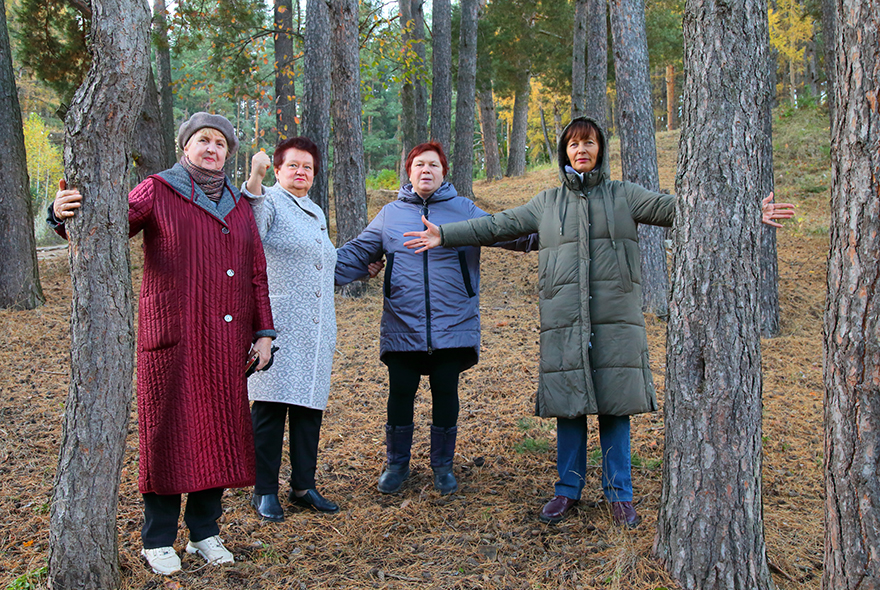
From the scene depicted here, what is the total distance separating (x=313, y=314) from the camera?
11.6 ft

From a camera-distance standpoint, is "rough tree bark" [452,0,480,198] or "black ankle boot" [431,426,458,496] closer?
"black ankle boot" [431,426,458,496]

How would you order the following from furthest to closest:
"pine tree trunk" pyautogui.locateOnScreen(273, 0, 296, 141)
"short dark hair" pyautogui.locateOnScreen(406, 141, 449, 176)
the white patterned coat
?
1. "pine tree trunk" pyautogui.locateOnScreen(273, 0, 296, 141)
2. "short dark hair" pyautogui.locateOnScreen(406, 141, 449, 176)
3. the white patterned coat

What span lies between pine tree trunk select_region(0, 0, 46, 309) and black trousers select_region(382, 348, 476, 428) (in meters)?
5.95

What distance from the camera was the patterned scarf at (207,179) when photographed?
117 inches

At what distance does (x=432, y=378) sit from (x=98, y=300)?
1.92 m

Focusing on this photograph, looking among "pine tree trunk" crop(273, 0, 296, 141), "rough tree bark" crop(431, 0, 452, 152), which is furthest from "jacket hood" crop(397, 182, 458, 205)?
"pine tree trunk" crop(273, 0, 296, 141)

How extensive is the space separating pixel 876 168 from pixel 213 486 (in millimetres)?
2813

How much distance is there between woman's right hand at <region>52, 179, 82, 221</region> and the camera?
2.48 metres

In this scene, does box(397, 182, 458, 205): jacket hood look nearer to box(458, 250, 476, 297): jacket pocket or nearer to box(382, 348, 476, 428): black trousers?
box(458, 250, 476, 297): jacket pocket

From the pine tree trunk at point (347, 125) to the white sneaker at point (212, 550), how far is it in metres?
6.11

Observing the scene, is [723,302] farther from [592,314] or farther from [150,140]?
[150,140]

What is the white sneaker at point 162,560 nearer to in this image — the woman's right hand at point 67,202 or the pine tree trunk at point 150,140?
the woman's right hand at point 67,202

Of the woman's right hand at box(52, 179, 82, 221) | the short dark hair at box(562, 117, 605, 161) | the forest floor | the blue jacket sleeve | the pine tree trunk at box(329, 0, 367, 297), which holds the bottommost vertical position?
the forest floor

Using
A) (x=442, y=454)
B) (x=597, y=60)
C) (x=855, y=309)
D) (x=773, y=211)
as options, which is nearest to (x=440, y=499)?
(x=442, y=454)
